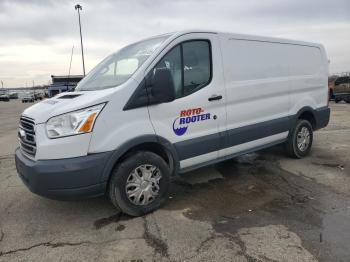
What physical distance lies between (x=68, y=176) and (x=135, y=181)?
2.62 ft

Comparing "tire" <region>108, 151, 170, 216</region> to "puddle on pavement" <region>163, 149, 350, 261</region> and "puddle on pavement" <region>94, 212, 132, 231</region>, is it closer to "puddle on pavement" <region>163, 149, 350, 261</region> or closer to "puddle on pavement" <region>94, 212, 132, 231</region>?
"puddle on pavement" <region>94, 212, 132, 231</region>

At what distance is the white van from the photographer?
3898mm

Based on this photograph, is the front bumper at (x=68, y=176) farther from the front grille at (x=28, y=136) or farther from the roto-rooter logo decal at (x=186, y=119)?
the roto-rooter logo decal at (x=186, y=119)

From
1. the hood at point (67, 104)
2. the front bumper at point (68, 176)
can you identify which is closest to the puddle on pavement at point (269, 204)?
the front bumper at point (68, 176)

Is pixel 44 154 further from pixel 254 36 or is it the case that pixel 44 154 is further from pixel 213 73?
pixel 254 36

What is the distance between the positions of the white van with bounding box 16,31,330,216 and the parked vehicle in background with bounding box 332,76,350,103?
64.1ft

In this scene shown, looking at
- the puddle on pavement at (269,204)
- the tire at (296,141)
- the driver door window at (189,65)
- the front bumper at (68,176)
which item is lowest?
the puddle on pavement at (269,204)

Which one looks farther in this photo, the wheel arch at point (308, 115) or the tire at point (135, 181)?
the wheel arch at point (308, 115)

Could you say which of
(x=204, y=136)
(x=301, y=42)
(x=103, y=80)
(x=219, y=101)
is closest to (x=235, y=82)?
(x=219, y=101)

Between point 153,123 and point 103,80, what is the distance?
997 mm

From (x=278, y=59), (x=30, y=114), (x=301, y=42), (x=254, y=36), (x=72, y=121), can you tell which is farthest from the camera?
(x=301, y=42)

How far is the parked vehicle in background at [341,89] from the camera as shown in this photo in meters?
23.6

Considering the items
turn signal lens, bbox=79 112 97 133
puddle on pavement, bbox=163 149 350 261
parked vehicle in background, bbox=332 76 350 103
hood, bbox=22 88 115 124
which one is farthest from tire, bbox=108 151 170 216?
parked vehicle in background, bbox=332 76 350 103

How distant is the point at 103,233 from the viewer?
396cm
